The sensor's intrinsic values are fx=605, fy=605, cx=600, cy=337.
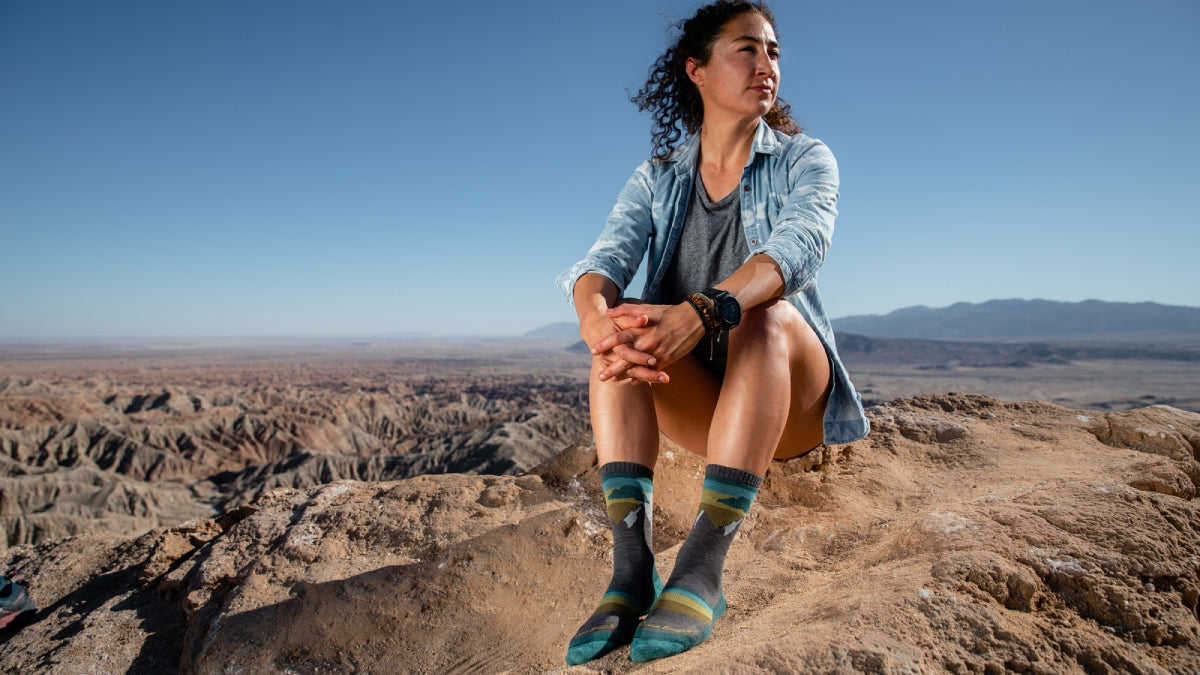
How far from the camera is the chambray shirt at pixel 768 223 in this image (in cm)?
180

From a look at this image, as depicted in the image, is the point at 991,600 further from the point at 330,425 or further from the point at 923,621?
the point at 330,425

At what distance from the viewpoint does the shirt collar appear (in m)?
2.15

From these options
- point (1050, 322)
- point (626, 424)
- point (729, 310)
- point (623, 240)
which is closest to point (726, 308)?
point (729, 310)

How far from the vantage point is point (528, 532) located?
2521mm

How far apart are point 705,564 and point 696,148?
5.10ft

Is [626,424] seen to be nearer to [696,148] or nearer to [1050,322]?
[696,148]

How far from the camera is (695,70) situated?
2309mm

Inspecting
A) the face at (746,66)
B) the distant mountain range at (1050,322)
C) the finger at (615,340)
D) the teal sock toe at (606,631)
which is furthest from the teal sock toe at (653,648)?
the distant mountain range at (1050,322)

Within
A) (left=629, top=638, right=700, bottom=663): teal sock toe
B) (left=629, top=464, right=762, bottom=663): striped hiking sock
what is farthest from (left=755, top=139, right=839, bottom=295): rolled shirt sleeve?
(left=629, top=638, right=700, bottom=663): teal sock toe

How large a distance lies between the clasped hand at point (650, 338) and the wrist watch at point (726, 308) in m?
0.06

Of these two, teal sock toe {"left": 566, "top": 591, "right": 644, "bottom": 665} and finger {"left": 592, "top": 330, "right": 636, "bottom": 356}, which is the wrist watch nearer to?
finger {"left": 592, "top": 330, "right": 636, "bottom": 356}

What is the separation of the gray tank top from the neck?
109 millimetres

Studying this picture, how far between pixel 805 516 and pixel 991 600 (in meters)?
1.14

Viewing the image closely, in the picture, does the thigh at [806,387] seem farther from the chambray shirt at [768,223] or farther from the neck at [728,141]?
the neck at [728,141]
